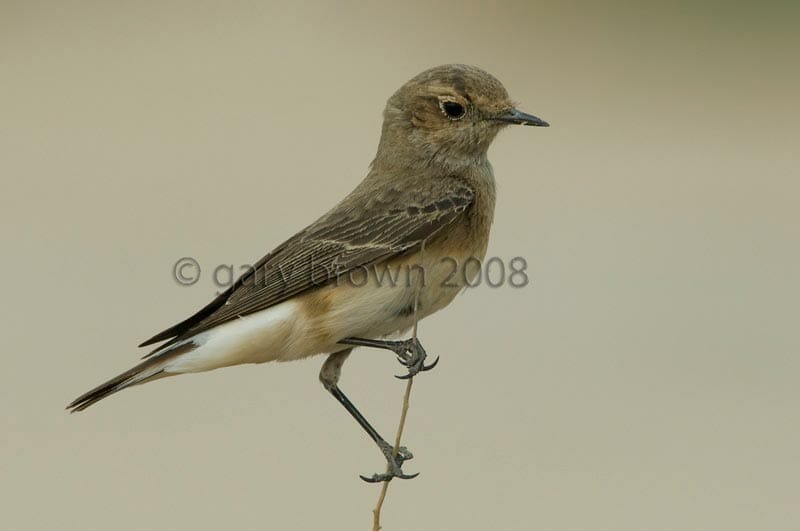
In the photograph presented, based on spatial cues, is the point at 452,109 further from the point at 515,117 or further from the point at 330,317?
the point at 330,317

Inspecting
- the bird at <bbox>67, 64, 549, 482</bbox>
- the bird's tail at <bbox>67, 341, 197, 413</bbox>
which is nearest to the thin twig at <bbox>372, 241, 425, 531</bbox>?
the bird at <bbox>67, 64, 549, 482</bbox>

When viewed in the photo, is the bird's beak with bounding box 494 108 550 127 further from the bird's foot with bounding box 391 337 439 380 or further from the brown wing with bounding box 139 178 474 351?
the bird's foot with bounding box 391 337 439 380

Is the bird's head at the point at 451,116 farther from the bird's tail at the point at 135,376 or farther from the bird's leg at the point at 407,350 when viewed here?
the bird's tail at the point at 135,376

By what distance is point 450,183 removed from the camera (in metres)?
7.32

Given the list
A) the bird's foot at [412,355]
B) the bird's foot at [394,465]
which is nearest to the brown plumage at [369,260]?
the bird's foot at [412,355]

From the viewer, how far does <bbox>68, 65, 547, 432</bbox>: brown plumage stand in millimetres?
6863

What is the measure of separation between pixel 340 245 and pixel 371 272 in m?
0.23

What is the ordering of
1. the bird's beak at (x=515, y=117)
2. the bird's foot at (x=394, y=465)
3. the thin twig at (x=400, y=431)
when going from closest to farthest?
the thin twig at (x=400, y=431) < the bird's foot at (x=394, y=465) < the bird's beak at (x=515, y=117)

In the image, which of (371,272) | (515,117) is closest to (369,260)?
(371,272)

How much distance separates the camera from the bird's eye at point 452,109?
7.43 meters

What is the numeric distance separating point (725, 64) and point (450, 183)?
39.5 ft

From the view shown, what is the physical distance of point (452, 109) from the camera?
745 centimetres

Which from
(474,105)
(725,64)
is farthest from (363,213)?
(725,64)

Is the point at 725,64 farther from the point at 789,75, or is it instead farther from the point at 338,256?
the point at 338,256
